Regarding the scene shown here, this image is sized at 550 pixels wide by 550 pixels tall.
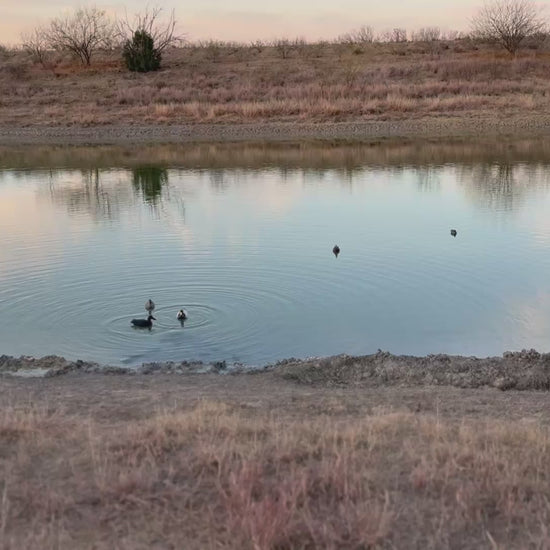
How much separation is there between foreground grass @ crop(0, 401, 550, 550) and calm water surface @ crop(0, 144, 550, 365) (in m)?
4.19

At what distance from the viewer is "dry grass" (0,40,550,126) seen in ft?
131

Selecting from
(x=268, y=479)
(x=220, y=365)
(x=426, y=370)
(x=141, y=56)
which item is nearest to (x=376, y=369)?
(x=426, y=370)

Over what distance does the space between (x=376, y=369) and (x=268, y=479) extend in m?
4.24

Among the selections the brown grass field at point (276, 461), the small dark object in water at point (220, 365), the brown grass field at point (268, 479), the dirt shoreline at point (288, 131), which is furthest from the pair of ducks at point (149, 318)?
the dirt shoreline at point (288, 131)

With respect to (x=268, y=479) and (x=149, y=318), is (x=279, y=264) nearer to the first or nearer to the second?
(x=149, y=318)

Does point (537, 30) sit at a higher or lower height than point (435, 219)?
higher

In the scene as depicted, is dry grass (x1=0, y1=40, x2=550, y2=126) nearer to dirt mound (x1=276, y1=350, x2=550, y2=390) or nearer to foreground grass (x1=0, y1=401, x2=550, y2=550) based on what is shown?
dirt mound (x1=276, y1=350, x2=550, y2=390)

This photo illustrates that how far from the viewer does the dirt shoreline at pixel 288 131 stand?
3625 centimetres

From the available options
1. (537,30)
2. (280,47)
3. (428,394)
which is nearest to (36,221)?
(428,394)

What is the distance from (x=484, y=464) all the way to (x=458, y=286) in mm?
7723

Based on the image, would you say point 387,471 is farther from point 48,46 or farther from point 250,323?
point 48,46

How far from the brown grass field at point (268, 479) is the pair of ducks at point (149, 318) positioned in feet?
12.8

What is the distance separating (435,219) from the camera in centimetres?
1784

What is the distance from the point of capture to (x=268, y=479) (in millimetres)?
4828
